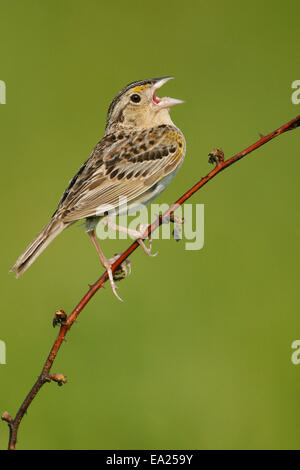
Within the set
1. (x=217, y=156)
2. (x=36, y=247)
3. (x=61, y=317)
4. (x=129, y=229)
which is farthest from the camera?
(x=129, y=229)

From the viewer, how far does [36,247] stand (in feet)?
13.3

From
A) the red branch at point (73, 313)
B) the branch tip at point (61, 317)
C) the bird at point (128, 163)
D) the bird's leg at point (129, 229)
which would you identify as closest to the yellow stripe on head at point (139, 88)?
the bird at point (128, 163)

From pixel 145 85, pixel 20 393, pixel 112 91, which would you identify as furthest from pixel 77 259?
pixel 145 85

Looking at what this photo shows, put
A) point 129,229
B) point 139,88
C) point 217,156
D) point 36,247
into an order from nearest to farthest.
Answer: point 217,156 < point 36,247 < point 129,229 < point 139,88

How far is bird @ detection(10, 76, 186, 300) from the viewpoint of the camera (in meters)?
4.63

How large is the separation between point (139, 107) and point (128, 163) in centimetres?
37

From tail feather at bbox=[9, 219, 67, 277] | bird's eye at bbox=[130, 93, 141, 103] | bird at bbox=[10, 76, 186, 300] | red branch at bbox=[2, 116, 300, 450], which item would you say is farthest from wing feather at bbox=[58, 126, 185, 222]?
red branch at bbox=[2, 116, 300, 450]

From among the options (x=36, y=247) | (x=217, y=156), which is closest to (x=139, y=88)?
(x=36, y=247)

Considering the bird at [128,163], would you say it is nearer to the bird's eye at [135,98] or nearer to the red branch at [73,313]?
the bird's eye at [135,98]

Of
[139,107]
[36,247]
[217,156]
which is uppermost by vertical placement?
[139,107]

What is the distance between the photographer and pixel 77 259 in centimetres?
795

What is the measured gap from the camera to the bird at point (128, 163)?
182 inches

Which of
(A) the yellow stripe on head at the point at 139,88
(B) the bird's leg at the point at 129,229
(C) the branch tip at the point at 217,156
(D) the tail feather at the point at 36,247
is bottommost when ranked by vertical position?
(D) the tail feather at the point at 36,247

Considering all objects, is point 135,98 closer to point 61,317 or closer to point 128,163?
point 128,163
